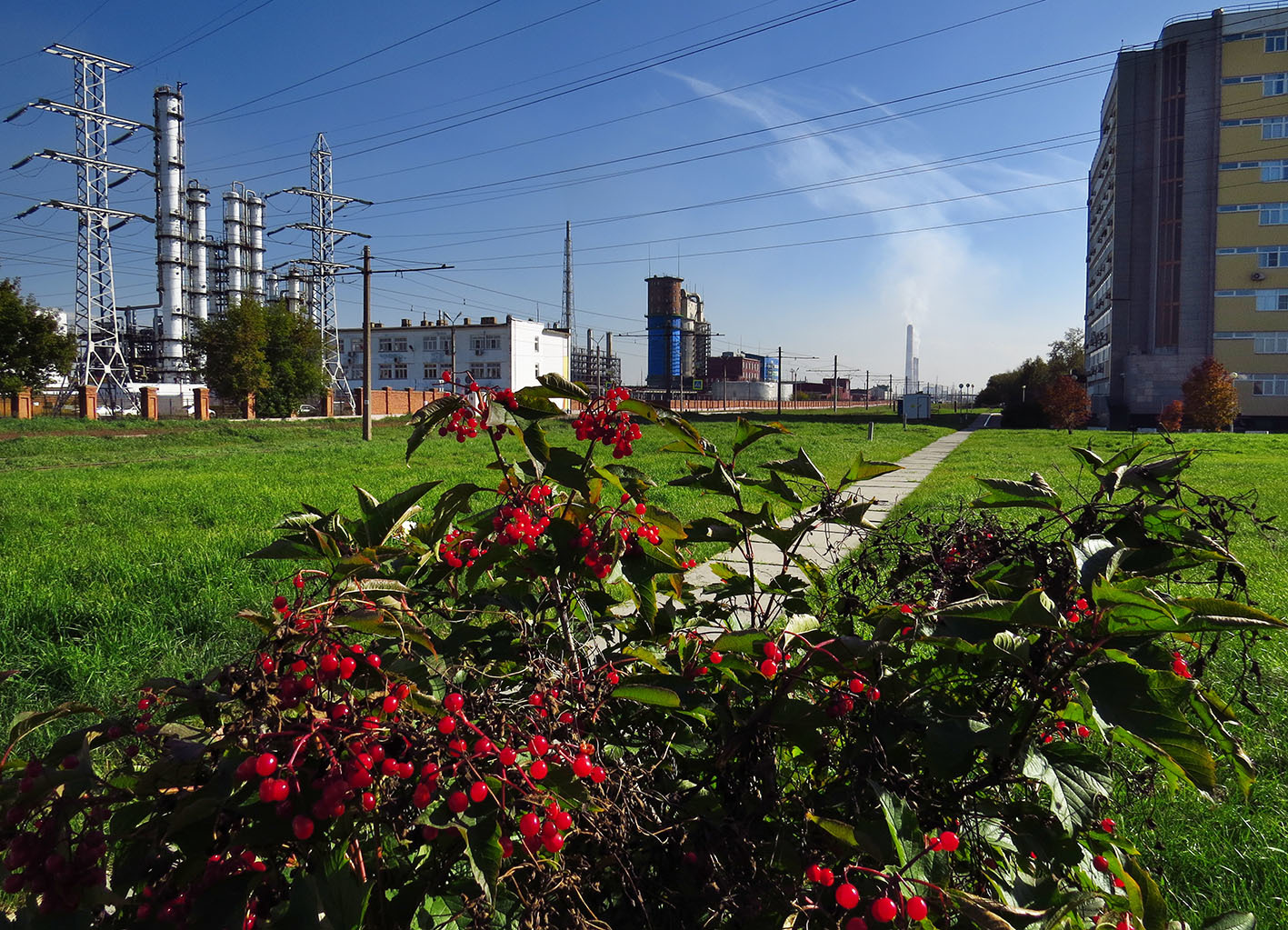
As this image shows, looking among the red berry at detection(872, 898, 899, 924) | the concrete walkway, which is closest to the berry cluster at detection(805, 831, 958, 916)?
the red berry at detection(872, 898, 899, 924)

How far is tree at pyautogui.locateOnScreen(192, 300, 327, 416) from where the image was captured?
39.6 m

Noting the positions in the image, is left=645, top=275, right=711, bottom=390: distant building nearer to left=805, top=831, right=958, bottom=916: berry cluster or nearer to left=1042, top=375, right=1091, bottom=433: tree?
left=1042, top=375, right=1091, bottom=433: tree

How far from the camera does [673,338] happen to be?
7938cm

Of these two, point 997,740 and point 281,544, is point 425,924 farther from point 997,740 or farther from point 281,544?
point 997,740

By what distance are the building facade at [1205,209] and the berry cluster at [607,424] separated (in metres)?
49.0

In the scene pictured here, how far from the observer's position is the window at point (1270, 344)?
4050cm

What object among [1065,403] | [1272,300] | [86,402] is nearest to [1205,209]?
[1272,300]

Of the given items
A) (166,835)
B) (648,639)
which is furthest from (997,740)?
(166,835)

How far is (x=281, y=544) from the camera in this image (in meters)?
1.26

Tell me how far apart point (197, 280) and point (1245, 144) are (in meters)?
71.7

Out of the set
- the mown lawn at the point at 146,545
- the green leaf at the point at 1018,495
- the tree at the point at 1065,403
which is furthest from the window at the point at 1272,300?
the green leaf at the point at 1018,495

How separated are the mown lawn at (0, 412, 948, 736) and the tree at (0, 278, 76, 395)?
18.9 metres

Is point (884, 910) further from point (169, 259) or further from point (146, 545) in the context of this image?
point (169, 259)

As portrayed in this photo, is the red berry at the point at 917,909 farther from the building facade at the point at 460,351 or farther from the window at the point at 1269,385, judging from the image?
the building facade at the point at 460,351
